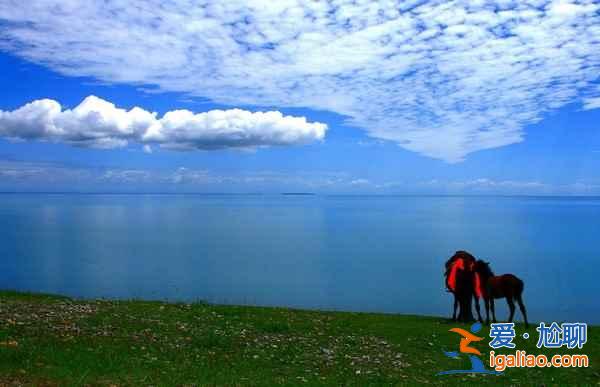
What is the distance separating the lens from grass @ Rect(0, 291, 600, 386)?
1448 centimetres

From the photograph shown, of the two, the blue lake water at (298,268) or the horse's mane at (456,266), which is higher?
the horse's mane at (456,266)

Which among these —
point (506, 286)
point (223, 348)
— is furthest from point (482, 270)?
point (223, 348)

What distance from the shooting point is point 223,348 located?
18406 millimetres

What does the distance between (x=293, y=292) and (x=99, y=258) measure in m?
36.5

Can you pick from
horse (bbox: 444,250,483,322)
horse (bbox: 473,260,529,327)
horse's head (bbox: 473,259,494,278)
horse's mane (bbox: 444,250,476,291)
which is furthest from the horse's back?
horse's mane (bbox: 444,250,476,291)

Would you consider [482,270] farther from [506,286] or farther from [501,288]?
[506,286]

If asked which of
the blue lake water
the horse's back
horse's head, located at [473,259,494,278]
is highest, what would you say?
horse's head, located at [473,259,494,278]

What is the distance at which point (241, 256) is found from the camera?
266 feet

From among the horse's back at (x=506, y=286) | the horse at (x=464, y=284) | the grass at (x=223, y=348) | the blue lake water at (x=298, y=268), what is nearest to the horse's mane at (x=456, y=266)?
the horse at (x=464, y=284)

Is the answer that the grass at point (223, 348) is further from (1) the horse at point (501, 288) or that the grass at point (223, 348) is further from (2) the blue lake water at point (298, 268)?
(2) the blue lake water at point (298, 268)

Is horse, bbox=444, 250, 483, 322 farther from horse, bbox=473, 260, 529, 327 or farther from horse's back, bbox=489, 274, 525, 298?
horse's back, bbox=489, 274, 525, 298

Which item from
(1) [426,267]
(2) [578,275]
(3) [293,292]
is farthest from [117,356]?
(2) [578,275]

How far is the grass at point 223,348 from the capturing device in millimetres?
14484

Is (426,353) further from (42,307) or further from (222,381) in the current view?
(42,307)
